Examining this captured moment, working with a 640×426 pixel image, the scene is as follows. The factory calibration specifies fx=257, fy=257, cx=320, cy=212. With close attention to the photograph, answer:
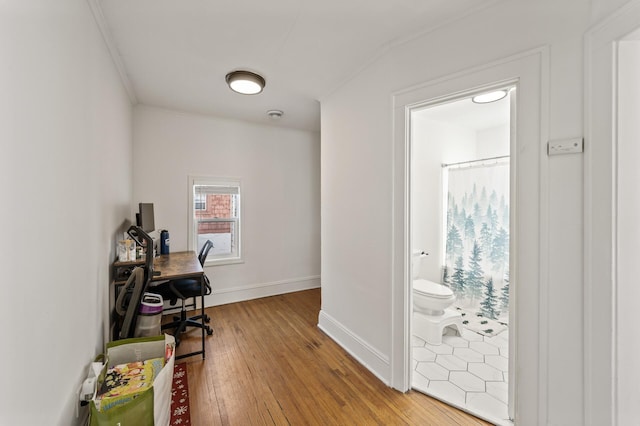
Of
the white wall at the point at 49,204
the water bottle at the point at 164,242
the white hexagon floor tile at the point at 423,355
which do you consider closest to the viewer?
the white wall at the point at 49,204

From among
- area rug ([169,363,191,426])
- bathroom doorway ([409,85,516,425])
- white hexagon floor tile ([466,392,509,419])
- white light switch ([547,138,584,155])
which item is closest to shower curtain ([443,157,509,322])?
bathroom doorway ([409,85,516,425])

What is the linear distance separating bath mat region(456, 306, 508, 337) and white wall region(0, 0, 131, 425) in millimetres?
3452

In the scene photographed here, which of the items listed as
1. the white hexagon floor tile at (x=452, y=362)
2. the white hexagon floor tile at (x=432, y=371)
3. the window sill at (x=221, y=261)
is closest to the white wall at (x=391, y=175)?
the white hexagon floor tile at (x=432, y=371)

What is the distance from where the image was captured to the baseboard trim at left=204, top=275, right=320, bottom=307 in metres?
3.67

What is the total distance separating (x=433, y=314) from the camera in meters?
2.73

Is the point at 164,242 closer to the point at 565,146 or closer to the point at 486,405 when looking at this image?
the point at 486,405

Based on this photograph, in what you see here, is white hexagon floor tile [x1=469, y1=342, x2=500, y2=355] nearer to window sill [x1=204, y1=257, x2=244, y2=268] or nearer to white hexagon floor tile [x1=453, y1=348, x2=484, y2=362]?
white hexagon floor tile [x1=453, y1=348, x2=484, y2=362]

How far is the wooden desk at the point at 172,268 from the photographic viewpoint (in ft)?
7.12

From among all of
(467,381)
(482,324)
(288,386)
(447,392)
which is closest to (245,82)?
(288,386)

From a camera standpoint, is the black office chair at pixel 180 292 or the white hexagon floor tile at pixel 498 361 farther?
the black office chair at pixel 180 292

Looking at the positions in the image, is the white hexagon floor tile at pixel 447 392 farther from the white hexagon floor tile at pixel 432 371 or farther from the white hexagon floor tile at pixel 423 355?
the white hexagon floor tile at pixel 423 355

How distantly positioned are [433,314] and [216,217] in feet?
10.1

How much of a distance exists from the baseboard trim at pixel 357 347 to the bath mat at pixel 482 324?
4.81ft

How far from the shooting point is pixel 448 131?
Answer: 362cm
